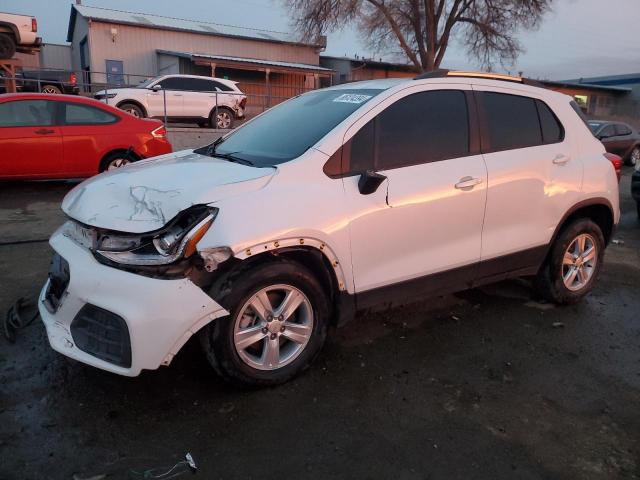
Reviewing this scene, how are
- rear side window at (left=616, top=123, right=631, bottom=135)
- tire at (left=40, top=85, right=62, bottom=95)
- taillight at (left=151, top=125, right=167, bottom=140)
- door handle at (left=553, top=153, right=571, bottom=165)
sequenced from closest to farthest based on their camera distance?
door handle at (left=553, top=153, right=571, bottom=165) < taillight at (left=151, top=125, right=167, bottom=140) < tire at (left=40, top=85, right=62, bottom=95) < rear side window at (left=616, top=123, right=631, bottom=135)

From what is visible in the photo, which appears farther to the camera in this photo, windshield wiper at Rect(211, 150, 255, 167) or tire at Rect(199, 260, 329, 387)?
windshield wiper at Rect(211, 150, 255, 167)

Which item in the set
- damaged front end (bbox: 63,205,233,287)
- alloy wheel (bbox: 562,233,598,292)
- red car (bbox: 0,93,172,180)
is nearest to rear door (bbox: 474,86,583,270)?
alloy wheel (bbox: 562,233,598,292)

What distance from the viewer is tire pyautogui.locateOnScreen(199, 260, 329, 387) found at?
2.89 m

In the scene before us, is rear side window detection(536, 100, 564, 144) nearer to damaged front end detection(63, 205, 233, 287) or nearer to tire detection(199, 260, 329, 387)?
tire detection(199, 260, 329, 387)

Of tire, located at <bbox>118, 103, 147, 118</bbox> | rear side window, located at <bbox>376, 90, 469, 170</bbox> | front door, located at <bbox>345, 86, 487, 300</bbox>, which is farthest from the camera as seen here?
tire, located at <bbox>118, 103, 147, 118</bbox>

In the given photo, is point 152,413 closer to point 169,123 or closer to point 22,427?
point 22,427

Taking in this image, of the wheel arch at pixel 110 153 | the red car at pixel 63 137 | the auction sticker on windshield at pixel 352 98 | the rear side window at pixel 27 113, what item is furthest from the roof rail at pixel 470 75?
the rear side window at pixel 27 113

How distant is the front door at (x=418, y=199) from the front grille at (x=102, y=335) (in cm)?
136

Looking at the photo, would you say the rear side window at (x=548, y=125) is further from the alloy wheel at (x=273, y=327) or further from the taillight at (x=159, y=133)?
the taillight at (x=159, y=133)

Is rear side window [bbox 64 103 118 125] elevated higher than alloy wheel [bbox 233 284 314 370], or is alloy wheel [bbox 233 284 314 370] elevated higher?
rear side window [bbox 64 103 118 125]

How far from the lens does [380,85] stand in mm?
3791

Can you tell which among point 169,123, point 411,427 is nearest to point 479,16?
point 169,123

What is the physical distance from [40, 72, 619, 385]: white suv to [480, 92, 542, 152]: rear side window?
0.6 inches

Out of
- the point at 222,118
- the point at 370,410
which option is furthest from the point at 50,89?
the point at 370,410
